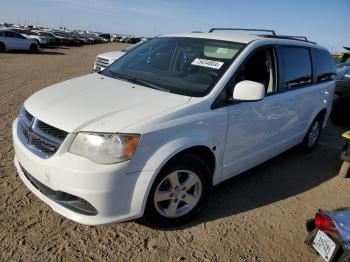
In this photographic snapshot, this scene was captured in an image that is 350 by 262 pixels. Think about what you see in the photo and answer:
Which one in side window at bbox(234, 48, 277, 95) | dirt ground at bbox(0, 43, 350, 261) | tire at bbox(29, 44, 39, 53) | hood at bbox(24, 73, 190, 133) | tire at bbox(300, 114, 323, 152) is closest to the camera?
hood at bbox(24, 73, 190, 133)

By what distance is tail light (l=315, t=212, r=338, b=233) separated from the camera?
249 cm

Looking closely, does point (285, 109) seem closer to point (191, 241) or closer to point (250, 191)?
point (250, 191)

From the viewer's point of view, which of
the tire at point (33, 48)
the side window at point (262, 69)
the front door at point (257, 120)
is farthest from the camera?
the tire at point (33, 48)

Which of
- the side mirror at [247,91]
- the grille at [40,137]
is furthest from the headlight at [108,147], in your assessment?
the side mirror at [247,91]

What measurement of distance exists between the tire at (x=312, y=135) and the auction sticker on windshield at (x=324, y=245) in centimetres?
302

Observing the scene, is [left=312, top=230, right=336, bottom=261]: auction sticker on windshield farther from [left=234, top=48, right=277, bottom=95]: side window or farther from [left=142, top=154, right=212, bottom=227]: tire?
[left=234, top=48, right=277, bottom=95]: side window

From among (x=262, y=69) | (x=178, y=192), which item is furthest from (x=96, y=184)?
(x=262, y=69)

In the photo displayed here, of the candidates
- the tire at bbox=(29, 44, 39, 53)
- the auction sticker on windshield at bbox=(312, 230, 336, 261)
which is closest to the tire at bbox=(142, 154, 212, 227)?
the auction sticker on windshield at bbox=(312, 230, 336, 261)

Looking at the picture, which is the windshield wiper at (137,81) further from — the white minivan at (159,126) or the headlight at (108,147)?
the headlight at (108,147)

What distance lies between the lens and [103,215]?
2.73 m

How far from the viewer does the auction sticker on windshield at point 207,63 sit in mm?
3520

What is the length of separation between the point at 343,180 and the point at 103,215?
368 centimetres

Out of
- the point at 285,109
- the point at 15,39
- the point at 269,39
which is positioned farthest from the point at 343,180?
the point at 15,39

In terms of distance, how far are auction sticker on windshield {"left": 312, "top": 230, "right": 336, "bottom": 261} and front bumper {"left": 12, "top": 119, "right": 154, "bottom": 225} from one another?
135 cm
